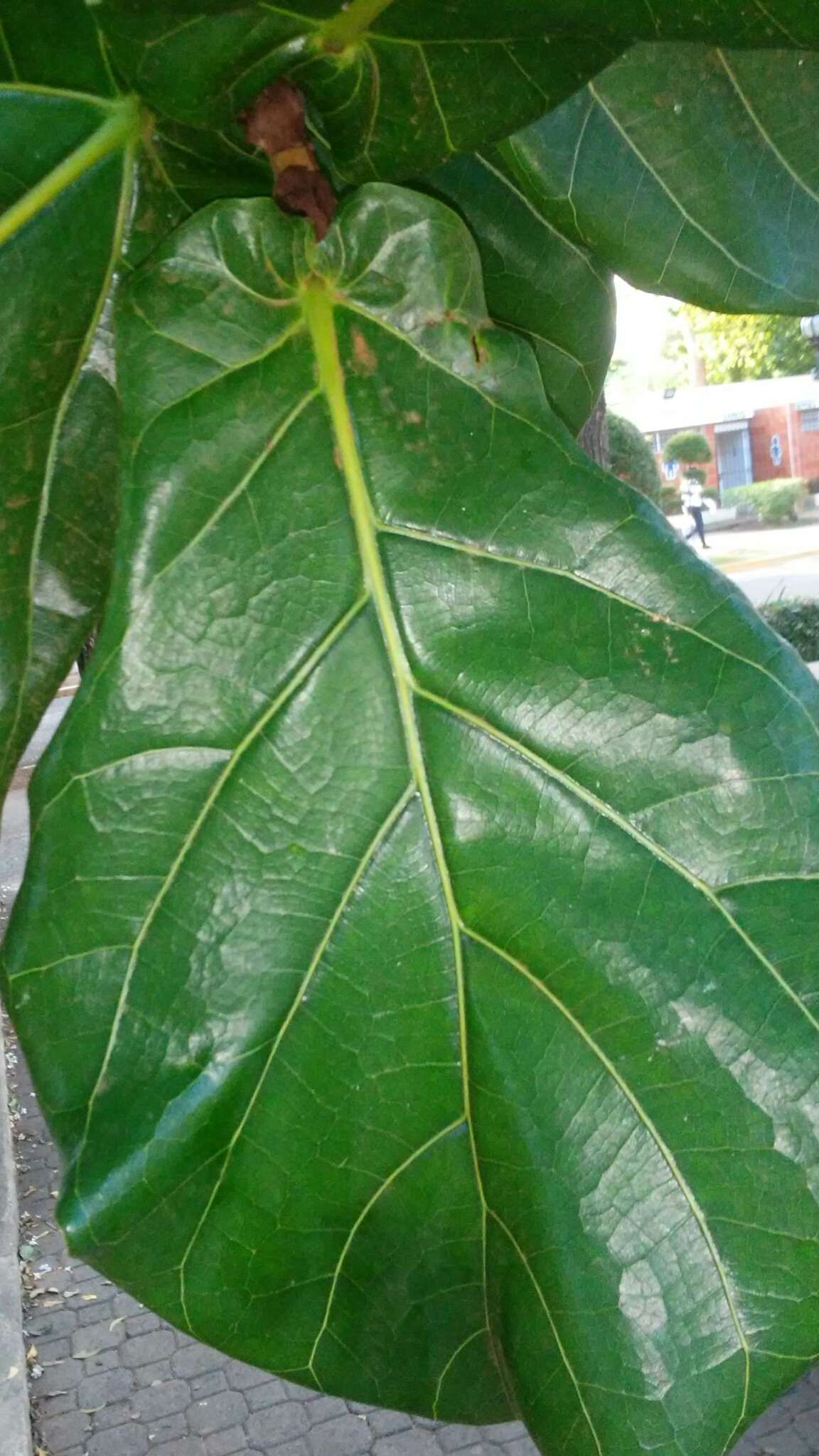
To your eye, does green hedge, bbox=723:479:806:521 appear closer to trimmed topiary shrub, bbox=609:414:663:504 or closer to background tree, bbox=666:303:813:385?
background tree, bbox=666:303:813:385

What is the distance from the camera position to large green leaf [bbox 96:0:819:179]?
0.58 metres

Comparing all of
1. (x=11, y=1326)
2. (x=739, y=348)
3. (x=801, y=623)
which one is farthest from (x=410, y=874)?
(x=739, y=348)

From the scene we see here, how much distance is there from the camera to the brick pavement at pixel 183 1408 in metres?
3.94

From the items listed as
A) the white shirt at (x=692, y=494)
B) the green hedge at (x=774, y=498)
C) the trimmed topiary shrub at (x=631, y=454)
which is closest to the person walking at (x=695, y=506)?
the white shirt at (x=692, y=494)

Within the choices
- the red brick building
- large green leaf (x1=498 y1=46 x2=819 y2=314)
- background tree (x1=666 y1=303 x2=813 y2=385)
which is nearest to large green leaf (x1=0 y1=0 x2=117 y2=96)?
large green leaf (x1=498 y1=46 x2=819 y2=314)

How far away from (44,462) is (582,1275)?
522 mm

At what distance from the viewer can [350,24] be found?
606 millimetres

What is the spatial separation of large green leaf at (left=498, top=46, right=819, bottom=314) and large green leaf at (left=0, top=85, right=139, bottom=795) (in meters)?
0.24

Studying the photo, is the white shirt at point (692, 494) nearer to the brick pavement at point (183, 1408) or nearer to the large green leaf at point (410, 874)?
the brick pavement at point (183, 1408)

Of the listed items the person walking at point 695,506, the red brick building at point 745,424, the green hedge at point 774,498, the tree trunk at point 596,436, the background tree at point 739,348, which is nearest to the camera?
the tree trunk at point 596,436

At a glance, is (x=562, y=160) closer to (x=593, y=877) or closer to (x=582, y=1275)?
(x=593, y=877)

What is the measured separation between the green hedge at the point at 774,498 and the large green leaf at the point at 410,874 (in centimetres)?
2208

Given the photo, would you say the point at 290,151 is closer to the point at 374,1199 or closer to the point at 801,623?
the point at 374,1199

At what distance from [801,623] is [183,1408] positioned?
6.85m
